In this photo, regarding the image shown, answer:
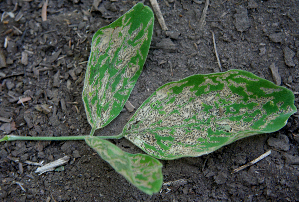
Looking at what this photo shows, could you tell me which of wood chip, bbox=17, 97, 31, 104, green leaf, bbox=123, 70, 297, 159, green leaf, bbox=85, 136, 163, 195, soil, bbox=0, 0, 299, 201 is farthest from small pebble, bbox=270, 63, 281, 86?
wood chip, bbox=17, 97, 31, 104

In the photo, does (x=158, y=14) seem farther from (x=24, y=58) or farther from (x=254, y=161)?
(x=254, y=161)

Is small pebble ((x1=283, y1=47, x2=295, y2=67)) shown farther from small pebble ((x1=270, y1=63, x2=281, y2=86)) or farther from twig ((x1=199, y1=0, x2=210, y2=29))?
twig ((x1=199, y1=0, x2=210, y2=29))

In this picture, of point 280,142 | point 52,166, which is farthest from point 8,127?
point 280,142

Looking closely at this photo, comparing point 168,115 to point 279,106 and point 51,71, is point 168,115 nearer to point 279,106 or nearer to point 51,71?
point 279,106

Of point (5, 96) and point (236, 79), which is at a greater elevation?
point (236, 79)

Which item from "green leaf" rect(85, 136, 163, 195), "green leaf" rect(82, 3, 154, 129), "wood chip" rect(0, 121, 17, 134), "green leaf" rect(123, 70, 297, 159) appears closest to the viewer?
"green leaf" rect(85, 136, 163, 195)

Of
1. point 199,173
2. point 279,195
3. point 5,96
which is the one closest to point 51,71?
point 5,96
